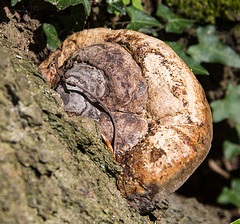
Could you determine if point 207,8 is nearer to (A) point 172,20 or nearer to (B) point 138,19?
(A) point 172,20

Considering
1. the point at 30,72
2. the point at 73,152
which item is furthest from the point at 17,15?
the point at 73,152

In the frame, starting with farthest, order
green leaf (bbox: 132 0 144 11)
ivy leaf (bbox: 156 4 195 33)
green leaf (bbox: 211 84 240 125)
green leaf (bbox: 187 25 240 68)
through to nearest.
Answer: green leaf (bbox: 211 84 240 125)
green leaf (bbox: 187 25 240 68)
ivy leaf (bbox: 156 4 195 33)
green leaf (bbox: 132 0 144 11)

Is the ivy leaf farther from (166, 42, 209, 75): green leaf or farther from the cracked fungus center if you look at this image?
the cracked fungus center

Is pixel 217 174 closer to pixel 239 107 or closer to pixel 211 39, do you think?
pixel 239 107

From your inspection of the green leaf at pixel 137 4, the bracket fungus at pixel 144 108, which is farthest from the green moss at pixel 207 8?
the bracket fungus at pixel 144 108

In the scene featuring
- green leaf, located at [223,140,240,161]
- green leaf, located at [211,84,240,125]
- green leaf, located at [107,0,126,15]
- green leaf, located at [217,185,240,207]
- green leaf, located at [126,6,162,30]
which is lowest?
green leaf, located at [217,185,240,207]

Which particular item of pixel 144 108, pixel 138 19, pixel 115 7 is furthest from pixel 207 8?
pixel 144 108

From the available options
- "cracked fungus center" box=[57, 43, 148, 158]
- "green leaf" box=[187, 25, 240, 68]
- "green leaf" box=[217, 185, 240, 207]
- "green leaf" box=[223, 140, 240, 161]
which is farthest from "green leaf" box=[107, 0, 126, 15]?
"green leaf" box=[217, 185, 240, 207]

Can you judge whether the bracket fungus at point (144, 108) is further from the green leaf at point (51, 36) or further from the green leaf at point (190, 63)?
the green leaf at point (190, 63)
